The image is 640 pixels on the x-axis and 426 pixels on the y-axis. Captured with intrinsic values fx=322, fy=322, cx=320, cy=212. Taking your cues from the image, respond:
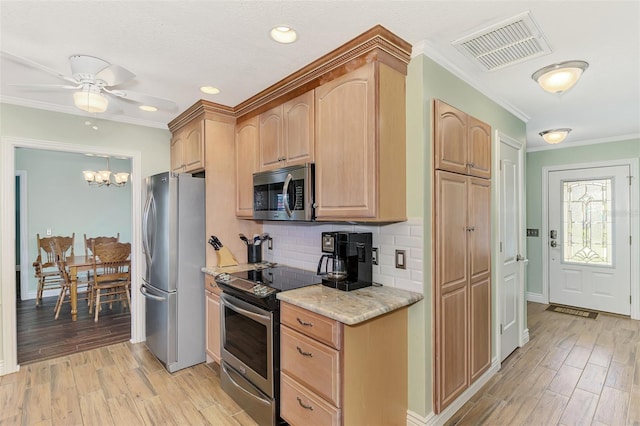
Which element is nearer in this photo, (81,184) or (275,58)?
(275,58)

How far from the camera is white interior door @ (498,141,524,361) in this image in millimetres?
3045

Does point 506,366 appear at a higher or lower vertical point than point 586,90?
lower

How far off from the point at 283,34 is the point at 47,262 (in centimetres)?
581

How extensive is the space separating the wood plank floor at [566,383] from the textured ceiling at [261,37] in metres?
2.50

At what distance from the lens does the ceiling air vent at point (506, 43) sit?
1839 millimetres

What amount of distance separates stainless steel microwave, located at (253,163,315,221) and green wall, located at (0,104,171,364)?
1.54 meters

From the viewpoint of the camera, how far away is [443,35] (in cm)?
195

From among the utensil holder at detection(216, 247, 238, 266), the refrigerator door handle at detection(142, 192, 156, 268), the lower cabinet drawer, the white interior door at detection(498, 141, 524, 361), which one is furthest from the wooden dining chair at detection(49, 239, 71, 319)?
the white interior door at detection(498, 141, 524, 361)

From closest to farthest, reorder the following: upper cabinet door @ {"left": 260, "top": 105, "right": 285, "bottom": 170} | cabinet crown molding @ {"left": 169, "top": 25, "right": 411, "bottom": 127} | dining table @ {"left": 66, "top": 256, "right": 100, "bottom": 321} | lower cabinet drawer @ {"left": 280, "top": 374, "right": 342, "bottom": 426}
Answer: lower cabinet drawer @ {"left": 280, "top": 374, "right": 342, "bottom": 426}, cabinet crown molding @ {"left": 169, "top": 25, "right": 411, "bottom": 127}, upper cabinet door @ {"left": 260, "top": 105, "right": 285, "bottom": 170}, dining table @ {"left": 66, "top": 256, "right": 100, "bottom": 321}

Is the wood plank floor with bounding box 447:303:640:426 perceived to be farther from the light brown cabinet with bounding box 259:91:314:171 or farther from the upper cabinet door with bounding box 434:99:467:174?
the light brown cabinet with bounding box 259:91:314:171

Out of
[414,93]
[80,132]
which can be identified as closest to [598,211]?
[414,93]

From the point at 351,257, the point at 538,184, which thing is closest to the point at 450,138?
the point at 351,257

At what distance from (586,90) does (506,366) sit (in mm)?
2597

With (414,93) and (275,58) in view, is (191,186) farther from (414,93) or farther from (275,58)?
(414,93)
